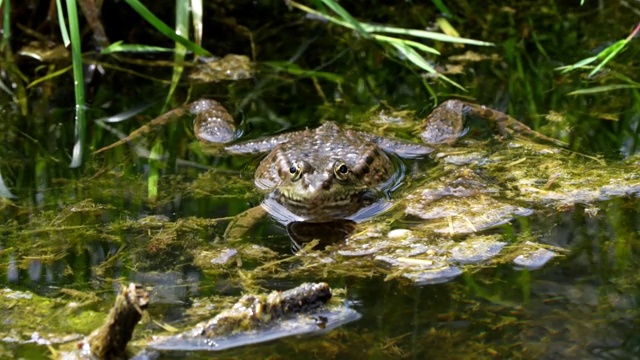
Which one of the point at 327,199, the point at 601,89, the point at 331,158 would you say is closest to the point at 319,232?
the point at 327,199

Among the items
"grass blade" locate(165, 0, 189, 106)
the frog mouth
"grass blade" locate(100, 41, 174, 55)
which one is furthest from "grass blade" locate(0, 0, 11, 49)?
the frog mouth

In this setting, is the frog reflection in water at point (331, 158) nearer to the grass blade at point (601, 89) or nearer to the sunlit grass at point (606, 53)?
the sunlit grass at point (606, 53)

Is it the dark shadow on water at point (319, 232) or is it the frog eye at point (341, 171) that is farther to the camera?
the frog eye at point (341, 171)

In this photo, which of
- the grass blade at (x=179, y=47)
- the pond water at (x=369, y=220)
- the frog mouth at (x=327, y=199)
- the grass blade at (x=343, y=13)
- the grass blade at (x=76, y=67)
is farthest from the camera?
the grass blade at (x=179, y=47)

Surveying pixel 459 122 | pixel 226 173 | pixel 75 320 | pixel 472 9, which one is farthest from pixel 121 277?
pixel 472 9

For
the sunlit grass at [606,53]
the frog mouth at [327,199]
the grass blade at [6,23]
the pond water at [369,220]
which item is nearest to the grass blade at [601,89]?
the pond water at [369,220]

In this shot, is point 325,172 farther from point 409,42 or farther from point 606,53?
point 606,53
